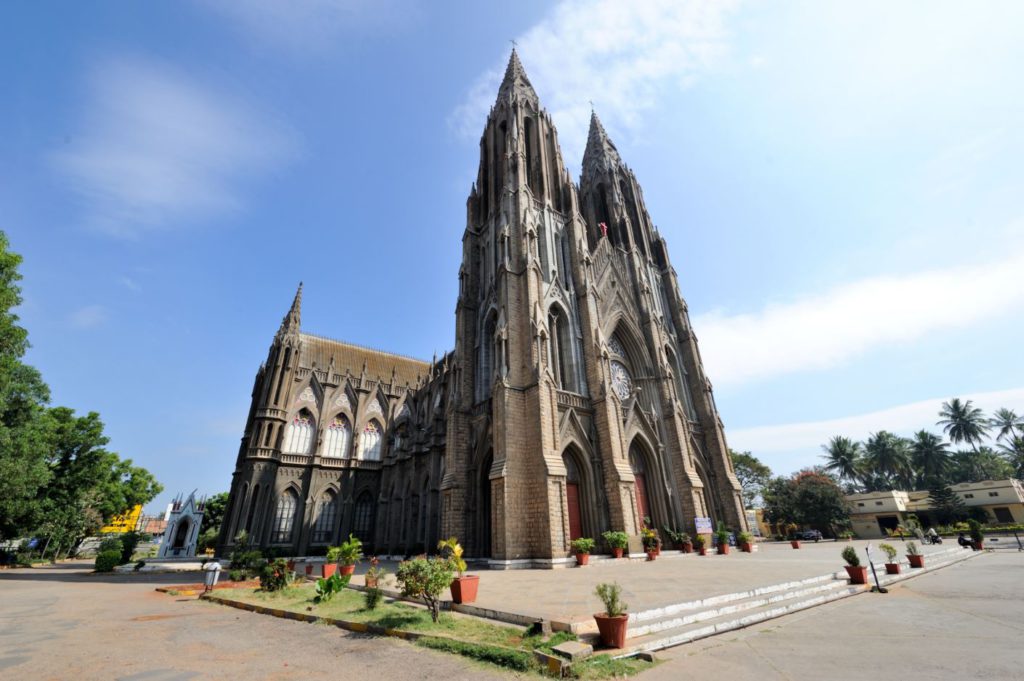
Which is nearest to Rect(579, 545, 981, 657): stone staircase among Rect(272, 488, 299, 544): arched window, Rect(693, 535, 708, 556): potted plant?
Rect(693, 535, 708, 556): potted plant

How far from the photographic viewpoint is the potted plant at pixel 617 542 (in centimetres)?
1689

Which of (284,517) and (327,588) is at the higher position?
(284,517)

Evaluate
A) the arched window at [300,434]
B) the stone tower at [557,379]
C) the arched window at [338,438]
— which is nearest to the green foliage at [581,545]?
the stone tower at [557,379]

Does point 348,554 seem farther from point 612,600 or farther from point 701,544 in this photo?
point 701,544

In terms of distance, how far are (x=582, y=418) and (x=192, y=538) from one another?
32.9 meters

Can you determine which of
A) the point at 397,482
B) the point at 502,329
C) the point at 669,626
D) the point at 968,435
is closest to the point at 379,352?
the point at 397,482

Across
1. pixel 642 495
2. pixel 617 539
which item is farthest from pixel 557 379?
pixel 642 495

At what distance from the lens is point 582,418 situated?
66.7ft

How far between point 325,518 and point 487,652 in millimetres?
29899

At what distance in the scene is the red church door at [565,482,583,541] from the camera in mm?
18494

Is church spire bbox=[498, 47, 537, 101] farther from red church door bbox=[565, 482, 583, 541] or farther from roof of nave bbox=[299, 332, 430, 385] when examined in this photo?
red church door bbox=[565, 482, 583, 541]

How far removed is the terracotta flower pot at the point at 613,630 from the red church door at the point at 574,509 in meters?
13.4

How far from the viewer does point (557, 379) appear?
21.0 metres

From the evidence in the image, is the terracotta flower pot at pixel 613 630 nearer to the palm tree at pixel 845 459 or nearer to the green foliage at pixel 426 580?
the green foliage at pixel 426 580
